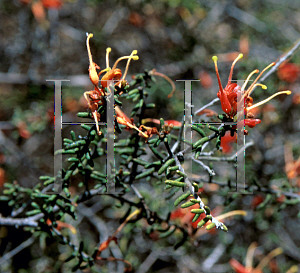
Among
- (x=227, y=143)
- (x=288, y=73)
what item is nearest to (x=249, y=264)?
(x=227, y=143)

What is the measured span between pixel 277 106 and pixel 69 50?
2.01 metres

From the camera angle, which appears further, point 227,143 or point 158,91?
point 158,91

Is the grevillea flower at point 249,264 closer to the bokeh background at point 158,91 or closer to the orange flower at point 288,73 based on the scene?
the bokeh background at point 158,91

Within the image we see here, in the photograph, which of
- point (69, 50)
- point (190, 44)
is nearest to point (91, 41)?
point (69, 50)

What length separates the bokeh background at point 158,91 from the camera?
5.94 feet

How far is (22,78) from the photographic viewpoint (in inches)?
88.3

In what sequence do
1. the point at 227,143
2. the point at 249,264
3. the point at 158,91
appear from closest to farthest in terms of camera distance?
the point at 249,264 < the point at 227,143 < the point at 158,91

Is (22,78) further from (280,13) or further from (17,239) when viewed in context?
(280,13)

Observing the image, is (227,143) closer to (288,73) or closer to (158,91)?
(288,73)

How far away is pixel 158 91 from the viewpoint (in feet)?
8.34

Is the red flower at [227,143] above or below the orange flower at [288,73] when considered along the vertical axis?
below

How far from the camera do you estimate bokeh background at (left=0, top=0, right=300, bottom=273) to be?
5.94 ft

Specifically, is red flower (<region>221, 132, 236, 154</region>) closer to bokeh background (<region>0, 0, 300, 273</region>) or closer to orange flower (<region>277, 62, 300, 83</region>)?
bokeh background (<region>0, 0, 300, 273</region>)

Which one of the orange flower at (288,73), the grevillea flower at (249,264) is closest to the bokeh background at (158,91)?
the orange flower at (288,73)
